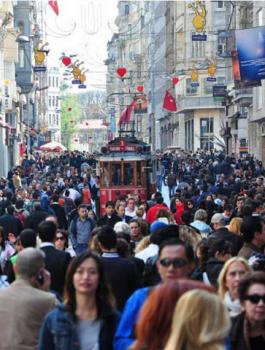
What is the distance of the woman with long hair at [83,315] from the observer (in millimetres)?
6410

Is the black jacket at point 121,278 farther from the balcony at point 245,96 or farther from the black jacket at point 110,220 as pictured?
the balcony at point 245,96

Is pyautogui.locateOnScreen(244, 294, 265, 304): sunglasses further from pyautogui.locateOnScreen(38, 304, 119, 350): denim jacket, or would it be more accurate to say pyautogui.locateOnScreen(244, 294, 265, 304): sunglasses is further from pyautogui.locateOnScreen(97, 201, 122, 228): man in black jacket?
pyautogui.locateOnScreen(97, 201, 122, 228): man in black jacket

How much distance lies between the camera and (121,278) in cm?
915

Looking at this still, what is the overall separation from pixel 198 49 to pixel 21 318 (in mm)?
84185

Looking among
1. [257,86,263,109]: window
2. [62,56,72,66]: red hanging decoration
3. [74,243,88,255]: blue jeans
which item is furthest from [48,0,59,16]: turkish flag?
[74,243,88,255]: blue jeans

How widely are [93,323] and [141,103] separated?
8493cm

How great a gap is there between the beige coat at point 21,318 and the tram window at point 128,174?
25508mm

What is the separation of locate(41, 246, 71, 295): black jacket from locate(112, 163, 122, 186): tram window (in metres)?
22.6

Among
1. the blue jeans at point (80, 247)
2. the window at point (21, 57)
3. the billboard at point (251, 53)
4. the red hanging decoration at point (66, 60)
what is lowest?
the blue jeans at point (80, 247)

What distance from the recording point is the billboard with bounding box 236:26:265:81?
32.0 metres

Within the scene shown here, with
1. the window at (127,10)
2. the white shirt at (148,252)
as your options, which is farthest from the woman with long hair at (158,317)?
the window at (127,10)

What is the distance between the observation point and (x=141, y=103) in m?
91.2

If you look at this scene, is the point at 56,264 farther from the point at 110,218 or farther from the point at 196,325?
the point at 110,218

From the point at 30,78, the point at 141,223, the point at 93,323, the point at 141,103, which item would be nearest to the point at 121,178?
the point at 141,223
